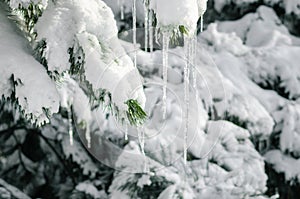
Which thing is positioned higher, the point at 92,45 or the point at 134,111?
the point at 92,45

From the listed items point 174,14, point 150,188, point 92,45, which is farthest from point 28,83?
point 150,188

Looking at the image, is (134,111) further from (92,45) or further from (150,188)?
(150,188)

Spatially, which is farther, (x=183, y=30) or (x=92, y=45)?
(x=92, y=45)

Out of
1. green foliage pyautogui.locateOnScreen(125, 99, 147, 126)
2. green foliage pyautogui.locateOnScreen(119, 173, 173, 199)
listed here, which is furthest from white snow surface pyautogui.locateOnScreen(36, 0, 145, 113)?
green foliage pyautogui.locateOnScreen(119, 173, 173, 199)

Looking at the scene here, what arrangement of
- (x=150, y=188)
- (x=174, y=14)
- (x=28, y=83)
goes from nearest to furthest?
(x=174, y=14), (x=28, y=83), (x=150, y=188)

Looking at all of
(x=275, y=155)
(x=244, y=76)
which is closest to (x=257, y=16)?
(x=244, y=76)

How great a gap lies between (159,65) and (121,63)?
136 centimetres

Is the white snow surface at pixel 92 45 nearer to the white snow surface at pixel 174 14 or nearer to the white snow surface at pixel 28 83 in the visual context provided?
the white snow surface at pixel 28 83

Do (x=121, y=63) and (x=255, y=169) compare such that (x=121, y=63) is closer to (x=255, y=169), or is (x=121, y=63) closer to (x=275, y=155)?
(x=255, y=169)

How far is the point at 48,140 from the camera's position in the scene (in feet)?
9.85

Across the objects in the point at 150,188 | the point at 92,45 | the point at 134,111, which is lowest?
the point at 150,188

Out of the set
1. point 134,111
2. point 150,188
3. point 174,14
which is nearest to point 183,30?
point 174,14

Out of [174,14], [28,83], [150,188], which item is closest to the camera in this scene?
[174,14]

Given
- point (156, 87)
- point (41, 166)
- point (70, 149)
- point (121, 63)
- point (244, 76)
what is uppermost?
point (121, 63)
